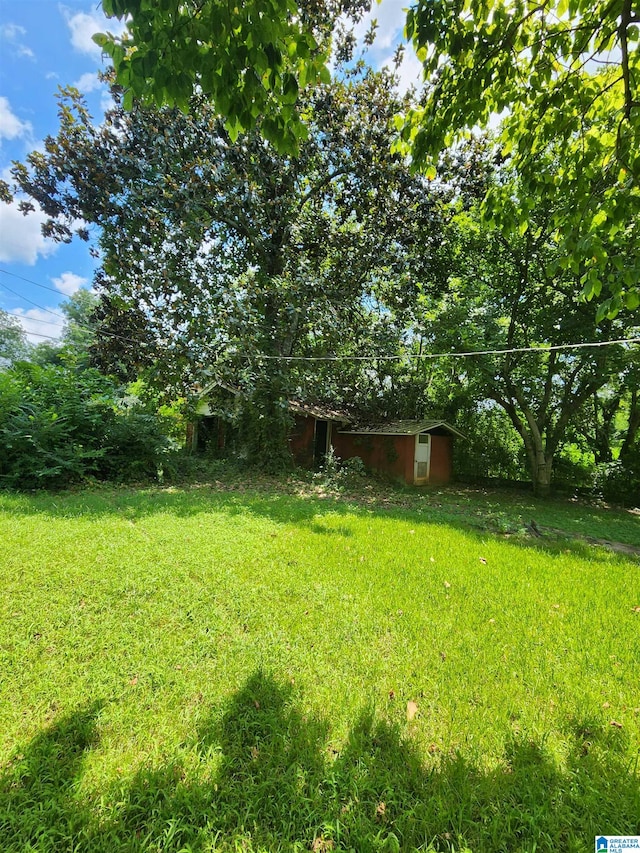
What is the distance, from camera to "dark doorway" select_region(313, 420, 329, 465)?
16.1 meters

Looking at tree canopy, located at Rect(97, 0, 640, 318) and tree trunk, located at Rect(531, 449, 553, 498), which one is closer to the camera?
tree canopy, located at Rect(97, 0, 640, 318)

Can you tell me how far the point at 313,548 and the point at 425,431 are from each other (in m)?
10.1

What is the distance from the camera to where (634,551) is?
6.38 m

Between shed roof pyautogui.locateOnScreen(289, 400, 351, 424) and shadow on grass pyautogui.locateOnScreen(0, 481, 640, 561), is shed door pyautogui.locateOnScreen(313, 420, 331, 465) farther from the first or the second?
shadow on grass pyautogui.locateOnScreen(0, 481, 640, 561)

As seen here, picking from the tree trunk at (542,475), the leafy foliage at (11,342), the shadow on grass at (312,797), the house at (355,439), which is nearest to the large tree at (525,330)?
the tree trunk at (542,475)

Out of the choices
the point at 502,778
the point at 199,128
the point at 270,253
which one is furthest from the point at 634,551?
the point at 199,128

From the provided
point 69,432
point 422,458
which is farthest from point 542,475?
point 69,432

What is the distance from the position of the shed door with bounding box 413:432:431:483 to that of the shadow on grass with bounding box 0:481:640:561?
4.52 m

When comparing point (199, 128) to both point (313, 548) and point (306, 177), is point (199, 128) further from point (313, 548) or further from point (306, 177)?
point (313, 548)

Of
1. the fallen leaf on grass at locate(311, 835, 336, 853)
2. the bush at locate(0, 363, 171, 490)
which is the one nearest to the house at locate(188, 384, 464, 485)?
the bush at locate(0, 363, 171, 490)

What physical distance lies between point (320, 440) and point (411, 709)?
46.7ft

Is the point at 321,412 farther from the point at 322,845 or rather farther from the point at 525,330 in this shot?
the point at 322,845

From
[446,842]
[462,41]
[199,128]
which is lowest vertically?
[446,842]

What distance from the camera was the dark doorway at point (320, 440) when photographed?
16.1 m
